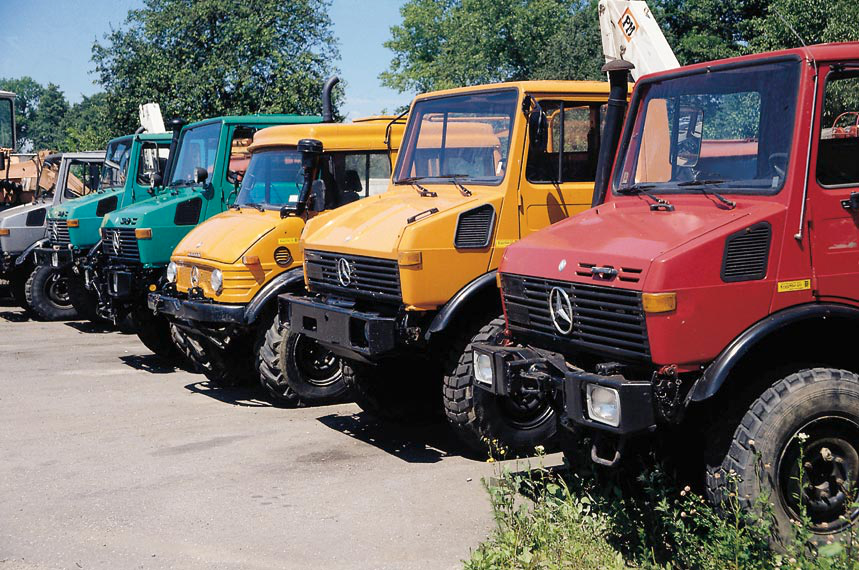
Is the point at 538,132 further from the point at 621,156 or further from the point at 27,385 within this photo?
the point at 27,385

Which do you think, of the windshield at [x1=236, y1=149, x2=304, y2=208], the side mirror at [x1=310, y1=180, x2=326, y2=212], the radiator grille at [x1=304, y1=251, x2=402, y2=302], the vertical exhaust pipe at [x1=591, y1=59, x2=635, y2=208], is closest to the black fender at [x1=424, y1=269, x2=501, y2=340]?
the radiator grille at [x1=304, y1=251, x2=402, y2=302]

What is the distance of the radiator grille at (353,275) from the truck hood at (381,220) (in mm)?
60

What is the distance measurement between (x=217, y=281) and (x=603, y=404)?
5.00m

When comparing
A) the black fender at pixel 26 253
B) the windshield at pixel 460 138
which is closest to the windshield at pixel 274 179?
the windshield at pixel 460 138

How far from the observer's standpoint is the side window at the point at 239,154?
10.7 meters

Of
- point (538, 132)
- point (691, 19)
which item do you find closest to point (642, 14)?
point (538, 132)

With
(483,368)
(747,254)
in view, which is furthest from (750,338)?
(483,368)

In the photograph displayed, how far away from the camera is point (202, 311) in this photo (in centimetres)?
894

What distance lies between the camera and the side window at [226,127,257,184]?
1067cm

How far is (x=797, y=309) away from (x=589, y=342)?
100cm

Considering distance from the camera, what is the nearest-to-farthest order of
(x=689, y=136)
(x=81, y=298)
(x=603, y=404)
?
(x=603, y=404), (x=689, y=136), (x=81, y=298)

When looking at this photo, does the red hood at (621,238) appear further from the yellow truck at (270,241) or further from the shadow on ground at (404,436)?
the yellow truck at (270,241)

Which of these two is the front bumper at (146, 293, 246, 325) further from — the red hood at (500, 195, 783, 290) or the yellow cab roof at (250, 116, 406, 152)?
the red hood at (500, 195, 783, 290)

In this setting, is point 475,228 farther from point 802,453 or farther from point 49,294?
point 49,294
